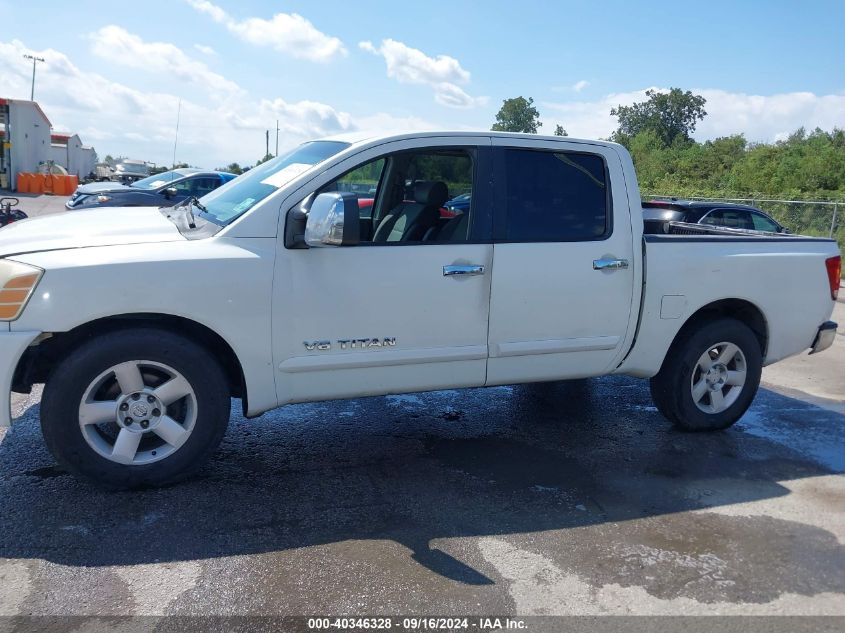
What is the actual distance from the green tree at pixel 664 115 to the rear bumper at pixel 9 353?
65227 mm

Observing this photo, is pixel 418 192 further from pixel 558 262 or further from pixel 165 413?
pixel 165 413

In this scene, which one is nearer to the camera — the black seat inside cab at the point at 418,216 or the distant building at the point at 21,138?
the black seat inside cab at the point at 418,216

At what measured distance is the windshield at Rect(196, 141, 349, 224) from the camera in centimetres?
400

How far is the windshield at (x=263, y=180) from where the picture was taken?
4.00 metres

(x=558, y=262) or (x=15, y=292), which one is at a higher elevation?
(x=558, y=262)

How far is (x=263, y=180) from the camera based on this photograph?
4.30 metres

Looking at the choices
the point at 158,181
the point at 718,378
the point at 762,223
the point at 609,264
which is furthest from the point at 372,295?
the point at 158,181

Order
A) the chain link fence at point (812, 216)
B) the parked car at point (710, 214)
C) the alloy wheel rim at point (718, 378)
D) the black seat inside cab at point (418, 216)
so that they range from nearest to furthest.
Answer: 1. the black seat inside cab at point (418, 216)
2. the alloy wheel rim at point (718, 378)
3. the parked car at point (710, 214)
4. the chain link fence at point (812, 216)

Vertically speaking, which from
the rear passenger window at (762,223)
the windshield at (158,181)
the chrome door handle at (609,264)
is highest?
the windshield at (158,181)

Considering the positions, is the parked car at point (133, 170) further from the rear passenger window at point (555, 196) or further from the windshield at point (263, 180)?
the rear passenger window at point (555, 196)

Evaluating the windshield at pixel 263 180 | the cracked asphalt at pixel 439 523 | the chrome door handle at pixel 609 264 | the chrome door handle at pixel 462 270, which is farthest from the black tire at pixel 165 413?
the chrome door handle at pixel 609 264

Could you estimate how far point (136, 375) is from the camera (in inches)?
141

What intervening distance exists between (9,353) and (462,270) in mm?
2289

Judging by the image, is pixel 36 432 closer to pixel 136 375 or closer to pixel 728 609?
pixel 136 375
